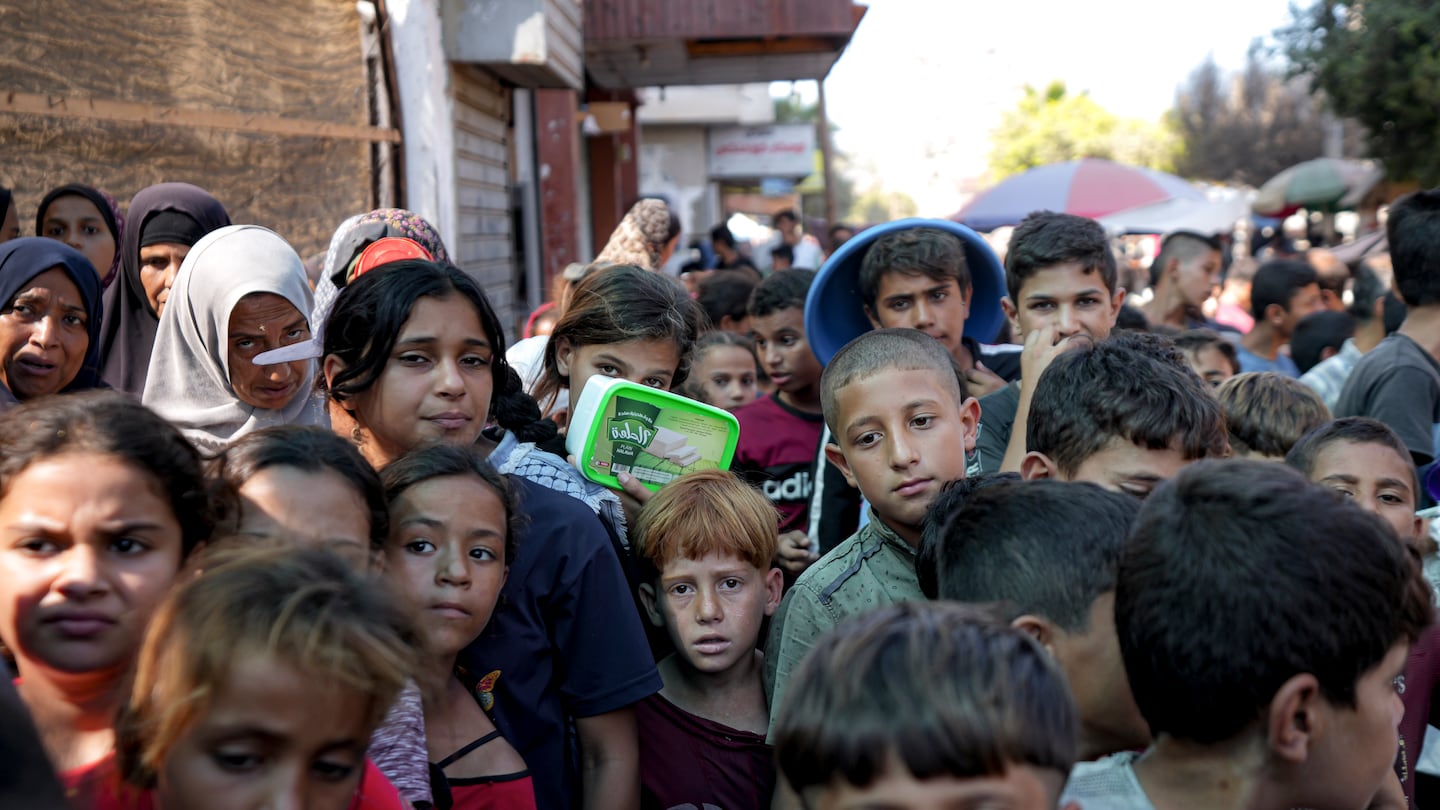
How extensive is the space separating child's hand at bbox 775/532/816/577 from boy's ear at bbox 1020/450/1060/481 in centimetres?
85

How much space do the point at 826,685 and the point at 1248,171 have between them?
44.6 meters

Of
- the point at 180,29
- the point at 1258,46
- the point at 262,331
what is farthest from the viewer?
the point at 1258,46

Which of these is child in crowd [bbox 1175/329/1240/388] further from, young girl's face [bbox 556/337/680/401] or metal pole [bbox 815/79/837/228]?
metal pole [bbox 815/79/837/228]

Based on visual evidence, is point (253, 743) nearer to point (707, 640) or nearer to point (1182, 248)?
point (707, 640)

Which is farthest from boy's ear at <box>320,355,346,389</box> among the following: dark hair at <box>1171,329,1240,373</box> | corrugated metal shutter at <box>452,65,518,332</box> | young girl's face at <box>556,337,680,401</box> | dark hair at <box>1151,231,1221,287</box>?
dark hair at <box>1151,231,1221,287</box>

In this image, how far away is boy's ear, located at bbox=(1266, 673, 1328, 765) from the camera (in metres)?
1.57

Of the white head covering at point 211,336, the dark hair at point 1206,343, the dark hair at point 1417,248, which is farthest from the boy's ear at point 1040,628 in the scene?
the dark hair at point 1206,343

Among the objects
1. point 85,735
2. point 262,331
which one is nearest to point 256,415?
point 262,331

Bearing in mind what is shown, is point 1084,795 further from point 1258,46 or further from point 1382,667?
point 1258,46

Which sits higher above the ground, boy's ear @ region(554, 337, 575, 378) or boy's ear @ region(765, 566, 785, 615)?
boy's ear @ region(554, 337, 575, 378)

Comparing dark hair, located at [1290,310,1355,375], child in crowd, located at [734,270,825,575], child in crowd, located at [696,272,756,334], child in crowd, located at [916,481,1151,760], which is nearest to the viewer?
child in crowd, located at [916,481,1151,760]

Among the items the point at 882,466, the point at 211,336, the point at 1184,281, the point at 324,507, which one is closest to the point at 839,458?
the point at 882,466

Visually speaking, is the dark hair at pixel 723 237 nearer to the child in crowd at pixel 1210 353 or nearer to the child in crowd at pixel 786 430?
the child in crowd at pixel 1210 353

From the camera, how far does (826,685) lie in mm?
1511
